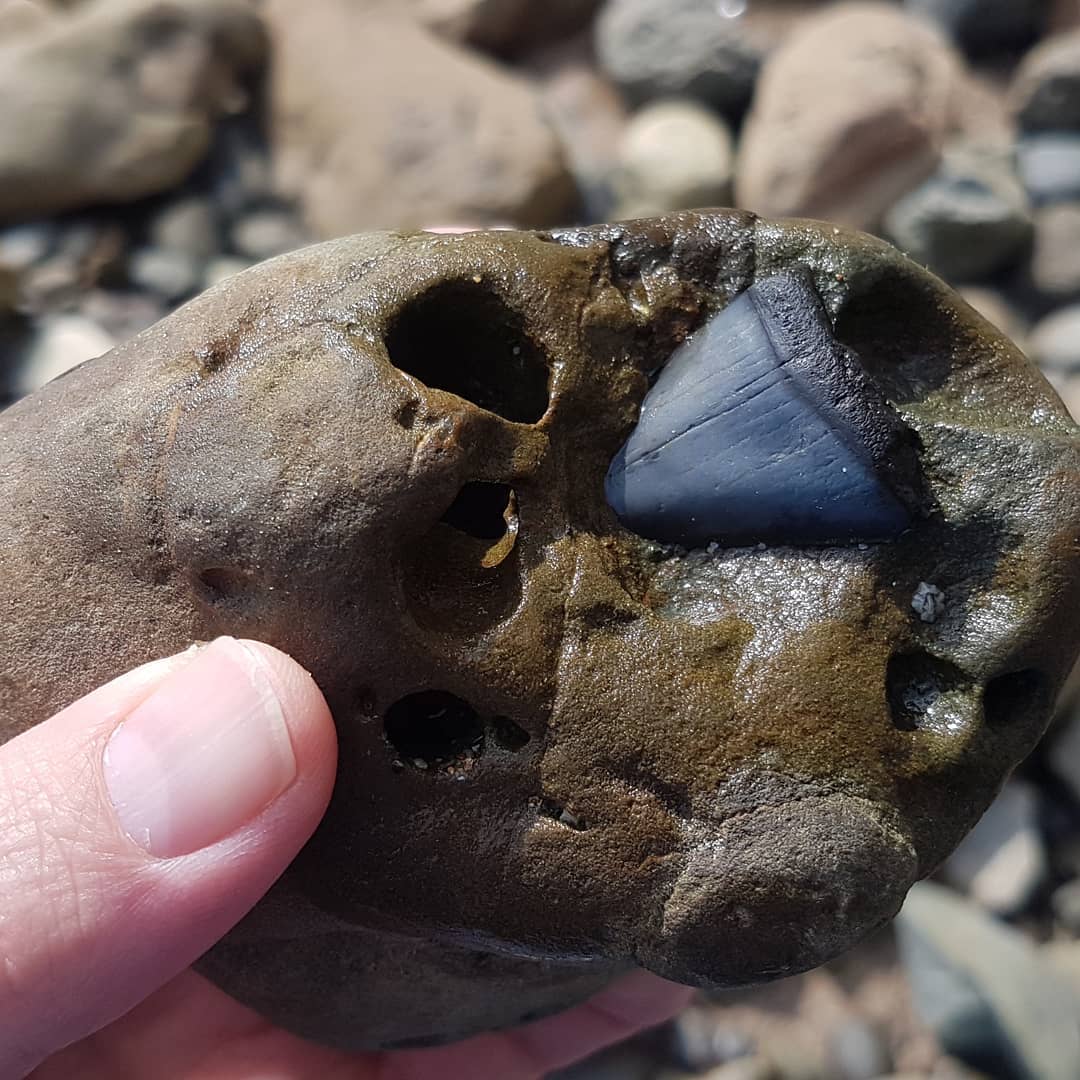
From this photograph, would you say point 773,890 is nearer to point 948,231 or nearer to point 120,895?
point 120,895

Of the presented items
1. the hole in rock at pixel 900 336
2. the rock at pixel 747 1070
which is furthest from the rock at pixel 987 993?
the hole in rock at pixel 900 336

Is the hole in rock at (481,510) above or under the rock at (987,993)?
above

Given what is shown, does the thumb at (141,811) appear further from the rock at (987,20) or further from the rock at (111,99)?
the rock at (987,20)

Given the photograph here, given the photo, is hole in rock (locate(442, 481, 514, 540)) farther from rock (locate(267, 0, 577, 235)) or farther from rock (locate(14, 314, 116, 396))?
rock (locate(267, 0, 577, 235))

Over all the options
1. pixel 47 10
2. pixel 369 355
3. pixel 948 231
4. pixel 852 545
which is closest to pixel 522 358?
pixel 369 355

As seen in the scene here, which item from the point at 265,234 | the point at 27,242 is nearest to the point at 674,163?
the point at 265,234

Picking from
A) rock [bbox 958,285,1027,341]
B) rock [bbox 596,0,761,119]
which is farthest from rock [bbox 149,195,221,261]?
rock [bbox 958,285,1027,341]
